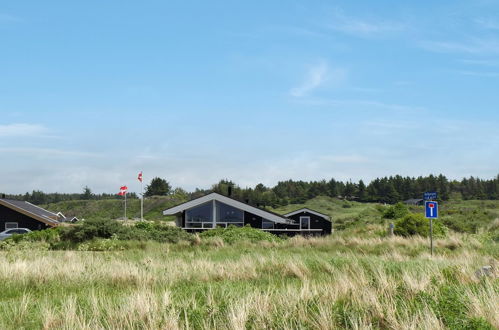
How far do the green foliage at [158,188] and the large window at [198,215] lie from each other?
7891 centimetres

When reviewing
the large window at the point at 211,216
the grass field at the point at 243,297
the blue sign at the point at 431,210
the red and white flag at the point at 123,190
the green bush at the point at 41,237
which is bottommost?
the green bush at the point at 41,237

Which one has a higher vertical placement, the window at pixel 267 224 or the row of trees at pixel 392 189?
the row of trees at pixel 392 189

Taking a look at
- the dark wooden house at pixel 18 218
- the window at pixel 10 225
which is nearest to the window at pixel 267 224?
the dark wooden house at pixel 18 218

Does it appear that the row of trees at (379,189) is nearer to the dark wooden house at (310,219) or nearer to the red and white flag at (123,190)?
the red and white flag at (123,190)

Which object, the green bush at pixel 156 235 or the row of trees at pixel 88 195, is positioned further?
the row of trees at pixel 88 195

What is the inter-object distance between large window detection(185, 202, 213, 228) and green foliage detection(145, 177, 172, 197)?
3107 inches

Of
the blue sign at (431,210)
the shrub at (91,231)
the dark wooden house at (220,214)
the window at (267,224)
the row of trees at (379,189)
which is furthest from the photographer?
the row of trees at (379,189)

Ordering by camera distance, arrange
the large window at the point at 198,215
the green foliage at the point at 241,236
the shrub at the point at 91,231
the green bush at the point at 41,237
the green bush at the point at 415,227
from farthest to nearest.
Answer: the large window at the point at 198,215
the green bush at the point at 415,227
the green bush at the point at 41,237
the shrub at the point at 91,231
the green foliage at the point at 241,236

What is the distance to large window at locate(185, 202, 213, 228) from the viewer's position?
4106cm

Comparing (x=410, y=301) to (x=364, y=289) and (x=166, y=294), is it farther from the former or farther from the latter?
(x=166, y=294)

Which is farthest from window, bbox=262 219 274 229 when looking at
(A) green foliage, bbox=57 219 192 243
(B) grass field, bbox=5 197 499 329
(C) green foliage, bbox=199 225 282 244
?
(B) grass field, bbox=5 197 499 329

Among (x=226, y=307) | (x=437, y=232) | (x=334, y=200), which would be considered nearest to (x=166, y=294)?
(x=226, y=307)

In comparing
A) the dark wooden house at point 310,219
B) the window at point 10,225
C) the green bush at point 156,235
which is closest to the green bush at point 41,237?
the green bush at point 156,235

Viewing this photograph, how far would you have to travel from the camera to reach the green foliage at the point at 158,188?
390 feet
